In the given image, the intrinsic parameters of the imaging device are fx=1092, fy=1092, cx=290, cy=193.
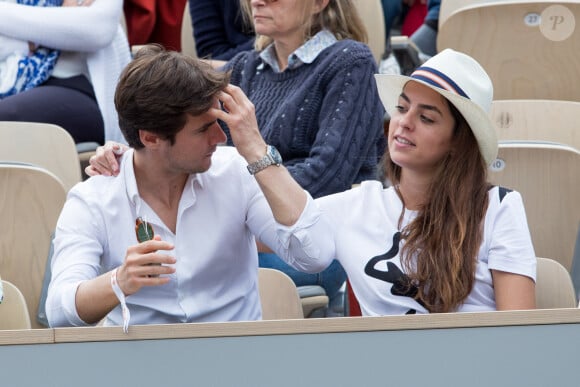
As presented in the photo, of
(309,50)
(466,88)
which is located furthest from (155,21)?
(466,88)

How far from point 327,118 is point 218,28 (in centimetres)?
124

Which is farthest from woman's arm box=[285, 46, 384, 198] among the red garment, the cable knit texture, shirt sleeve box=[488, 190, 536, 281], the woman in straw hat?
the red garment

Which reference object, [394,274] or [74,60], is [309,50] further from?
[74,60]

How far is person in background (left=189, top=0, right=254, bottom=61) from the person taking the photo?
4.01m

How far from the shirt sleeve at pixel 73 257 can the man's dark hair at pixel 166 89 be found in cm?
22

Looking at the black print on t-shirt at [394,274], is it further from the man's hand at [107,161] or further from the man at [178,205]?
the man's hand at [107,161]

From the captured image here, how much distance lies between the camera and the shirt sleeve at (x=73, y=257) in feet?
6.82

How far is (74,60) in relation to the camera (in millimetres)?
3850

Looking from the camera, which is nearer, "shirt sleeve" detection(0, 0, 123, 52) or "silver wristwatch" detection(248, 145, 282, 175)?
"silver wristwatch" detection(248, 145, 282, 175)

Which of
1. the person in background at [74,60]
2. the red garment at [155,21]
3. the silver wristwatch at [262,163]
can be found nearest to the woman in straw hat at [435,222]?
the silver wristwatch at [262,163]

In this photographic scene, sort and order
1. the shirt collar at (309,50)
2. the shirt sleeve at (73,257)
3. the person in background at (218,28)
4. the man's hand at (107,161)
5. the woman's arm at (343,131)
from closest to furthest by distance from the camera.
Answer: the shirt sleeve at (73,257) → the man's hand at (107,161) → the woman's arm at (343,131) → the shirt collar at (309,50) → the person in background at (218,28)

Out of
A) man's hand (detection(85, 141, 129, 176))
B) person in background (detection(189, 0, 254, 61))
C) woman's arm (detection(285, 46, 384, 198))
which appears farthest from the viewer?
person in background (detection(189, 0, 254, 61))

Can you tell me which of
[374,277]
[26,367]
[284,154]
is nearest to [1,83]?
[284,154]

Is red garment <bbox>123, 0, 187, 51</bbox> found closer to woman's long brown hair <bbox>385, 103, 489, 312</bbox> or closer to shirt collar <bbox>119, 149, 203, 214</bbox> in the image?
shirt collar <bbox>119, 149, 203, 214</bbox>
